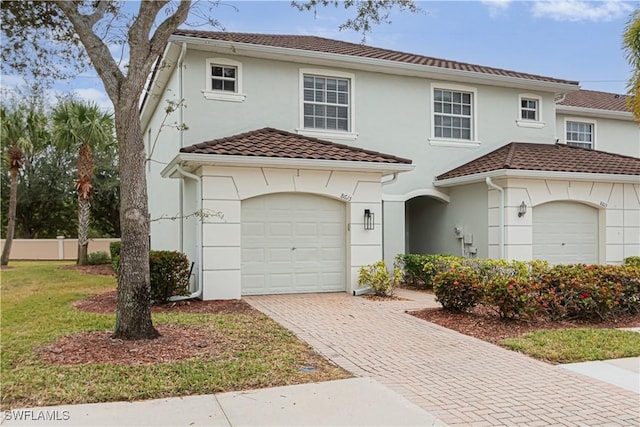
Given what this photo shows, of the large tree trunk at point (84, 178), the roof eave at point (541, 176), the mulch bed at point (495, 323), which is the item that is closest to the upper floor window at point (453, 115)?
the roof eave at point (541, 176)

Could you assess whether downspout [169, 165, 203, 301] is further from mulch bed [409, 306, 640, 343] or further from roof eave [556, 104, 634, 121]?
roof eave [556, 104, 634, 121]

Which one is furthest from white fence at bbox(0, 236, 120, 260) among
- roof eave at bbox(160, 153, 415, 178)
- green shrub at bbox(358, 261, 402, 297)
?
green shrub at bbox(358, 261, 402, 297)

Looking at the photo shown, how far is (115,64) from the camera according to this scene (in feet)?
24.7

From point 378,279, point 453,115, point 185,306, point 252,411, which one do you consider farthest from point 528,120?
point 252,411

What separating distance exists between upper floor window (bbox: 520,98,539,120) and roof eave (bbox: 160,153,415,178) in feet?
22.7

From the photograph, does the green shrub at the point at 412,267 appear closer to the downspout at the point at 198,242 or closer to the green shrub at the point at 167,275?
the downspout at the point at 198,242

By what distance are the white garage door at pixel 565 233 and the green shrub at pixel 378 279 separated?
4.78 metres

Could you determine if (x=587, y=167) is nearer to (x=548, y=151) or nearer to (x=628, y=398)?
(x=548, y=151)

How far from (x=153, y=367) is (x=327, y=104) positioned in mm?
10597

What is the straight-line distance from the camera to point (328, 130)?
15.0m

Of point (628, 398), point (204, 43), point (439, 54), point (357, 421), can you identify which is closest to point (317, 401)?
point (357, 421)

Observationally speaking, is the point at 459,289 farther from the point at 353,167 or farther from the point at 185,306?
the point at 185,306

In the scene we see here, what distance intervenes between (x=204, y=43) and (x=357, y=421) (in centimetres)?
1105

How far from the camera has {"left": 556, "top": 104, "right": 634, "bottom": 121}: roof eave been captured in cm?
1981
